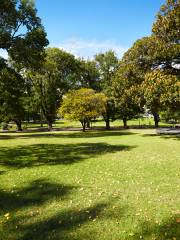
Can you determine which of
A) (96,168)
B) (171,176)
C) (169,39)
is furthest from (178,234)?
(169,39)

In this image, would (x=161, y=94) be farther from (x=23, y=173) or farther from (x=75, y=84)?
(x=75, y=84)

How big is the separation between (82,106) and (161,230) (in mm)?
39337

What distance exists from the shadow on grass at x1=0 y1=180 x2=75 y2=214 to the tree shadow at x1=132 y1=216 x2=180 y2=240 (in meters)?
3.17

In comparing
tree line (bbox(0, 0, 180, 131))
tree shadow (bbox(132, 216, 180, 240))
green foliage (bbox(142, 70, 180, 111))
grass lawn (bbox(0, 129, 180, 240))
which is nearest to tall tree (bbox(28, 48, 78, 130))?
tree line (bbox(0, 0, 180, 131))

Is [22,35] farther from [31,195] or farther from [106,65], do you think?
[106,65]

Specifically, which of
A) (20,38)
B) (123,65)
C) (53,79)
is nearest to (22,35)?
(20,38)

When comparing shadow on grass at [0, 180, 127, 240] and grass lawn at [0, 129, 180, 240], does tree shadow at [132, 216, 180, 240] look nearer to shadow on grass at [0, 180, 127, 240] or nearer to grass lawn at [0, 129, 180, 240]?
grass lawn at [0, 129, 180, 240]

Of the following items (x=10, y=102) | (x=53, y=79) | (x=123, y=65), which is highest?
(x=53, y=79)

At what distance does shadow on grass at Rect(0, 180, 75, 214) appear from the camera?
28.5ft

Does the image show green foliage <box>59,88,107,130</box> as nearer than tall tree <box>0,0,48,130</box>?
No

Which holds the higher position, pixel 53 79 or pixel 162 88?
pixel 53 79

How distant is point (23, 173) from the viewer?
519 inches

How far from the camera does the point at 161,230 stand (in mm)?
6586

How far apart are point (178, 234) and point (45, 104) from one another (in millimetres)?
53446
